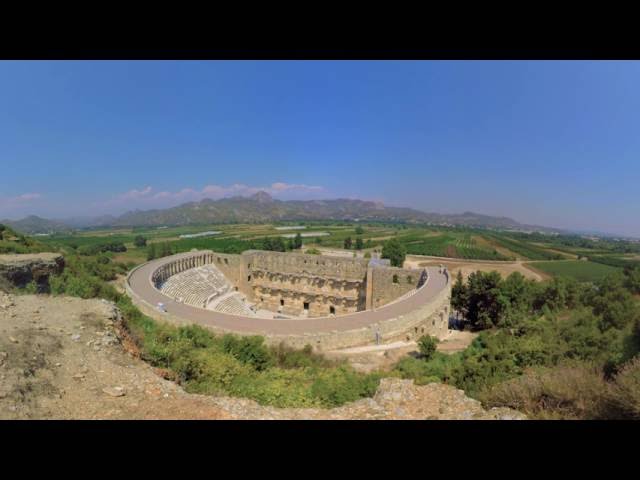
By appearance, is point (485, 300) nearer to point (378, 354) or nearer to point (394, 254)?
point (378, 354)

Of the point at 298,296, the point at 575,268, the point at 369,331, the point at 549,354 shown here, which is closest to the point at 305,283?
the point at 298,296

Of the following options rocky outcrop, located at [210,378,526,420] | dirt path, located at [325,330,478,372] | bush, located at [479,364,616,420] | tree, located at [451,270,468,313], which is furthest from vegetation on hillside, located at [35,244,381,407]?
tree, located at [451,270,468,313]

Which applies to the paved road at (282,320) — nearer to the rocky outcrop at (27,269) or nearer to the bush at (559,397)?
the rocky outcrop at (27,269)

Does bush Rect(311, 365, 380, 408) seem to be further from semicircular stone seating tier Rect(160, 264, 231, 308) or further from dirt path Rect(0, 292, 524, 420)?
semicircular stone seating tier Rect(160, 264, 231, 308)

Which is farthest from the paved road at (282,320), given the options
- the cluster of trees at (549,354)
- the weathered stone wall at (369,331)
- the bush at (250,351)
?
the cluster of trees at (549,354)
